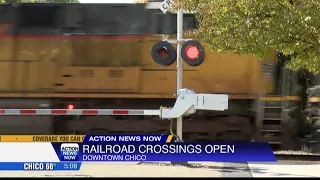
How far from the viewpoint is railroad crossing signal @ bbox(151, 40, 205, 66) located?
8.75 metres

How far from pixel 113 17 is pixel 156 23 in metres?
1.03

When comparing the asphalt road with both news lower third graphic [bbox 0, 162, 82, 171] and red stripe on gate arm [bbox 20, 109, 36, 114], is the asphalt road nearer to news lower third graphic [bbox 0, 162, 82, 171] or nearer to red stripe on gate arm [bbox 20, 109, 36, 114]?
news lower third graphic [bbox 0, 162, 82, 171]

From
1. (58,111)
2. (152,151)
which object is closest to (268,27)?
(152,151)

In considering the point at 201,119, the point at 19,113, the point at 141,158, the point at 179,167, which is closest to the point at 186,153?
the point at 141,158

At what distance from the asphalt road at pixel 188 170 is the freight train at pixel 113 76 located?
2.10 meters

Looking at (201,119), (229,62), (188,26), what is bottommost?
(201,119)

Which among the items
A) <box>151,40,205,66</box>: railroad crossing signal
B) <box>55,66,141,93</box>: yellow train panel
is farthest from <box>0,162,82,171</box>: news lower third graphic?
<box>55,66,141,93</box>: yellow train panel

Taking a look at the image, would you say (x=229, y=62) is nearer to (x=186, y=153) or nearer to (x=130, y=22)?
(x=130, y=22)

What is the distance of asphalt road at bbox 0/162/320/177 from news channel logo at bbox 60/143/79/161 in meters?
0.29

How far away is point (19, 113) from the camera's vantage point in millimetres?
11352

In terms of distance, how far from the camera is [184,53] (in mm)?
8852

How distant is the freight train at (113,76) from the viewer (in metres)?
11.2

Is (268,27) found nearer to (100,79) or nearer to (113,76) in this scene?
(113,76)

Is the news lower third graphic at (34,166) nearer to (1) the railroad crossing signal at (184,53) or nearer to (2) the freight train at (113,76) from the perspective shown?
(1) the railroad crossing signal at (184,53)
